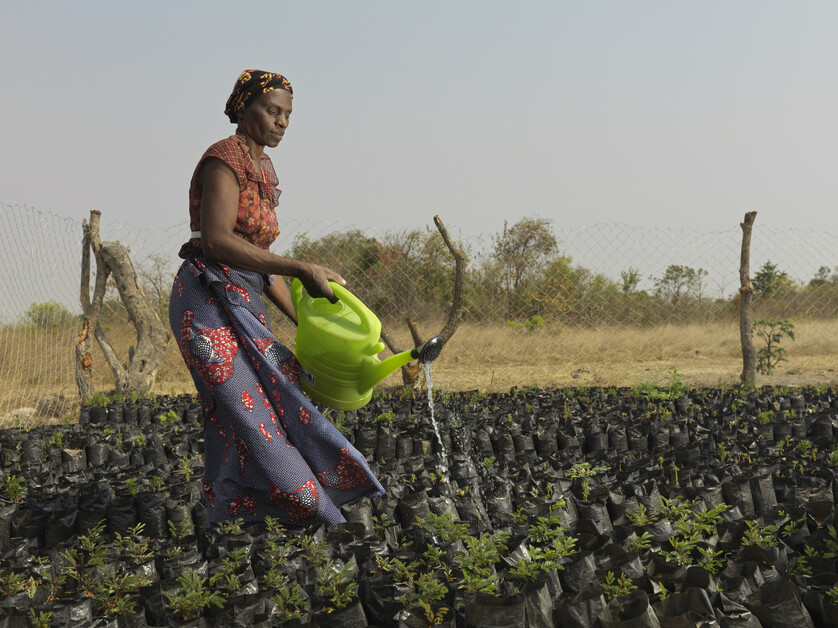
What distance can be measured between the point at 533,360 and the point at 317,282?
6928mm

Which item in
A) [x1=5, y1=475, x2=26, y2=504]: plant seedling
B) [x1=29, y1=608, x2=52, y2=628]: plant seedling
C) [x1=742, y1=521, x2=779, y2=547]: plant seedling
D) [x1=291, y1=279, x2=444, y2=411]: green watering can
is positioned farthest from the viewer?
[x1=5, y1=475, x2=26, y2=504]: plant seedling

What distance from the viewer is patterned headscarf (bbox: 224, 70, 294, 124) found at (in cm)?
229

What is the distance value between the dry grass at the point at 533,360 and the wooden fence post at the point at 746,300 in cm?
40

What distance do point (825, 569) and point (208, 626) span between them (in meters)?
1.65

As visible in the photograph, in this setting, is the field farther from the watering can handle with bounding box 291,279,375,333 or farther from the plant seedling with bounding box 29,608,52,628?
the watering can handle with bounding box 291,279,375,333

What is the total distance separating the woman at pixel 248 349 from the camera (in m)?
2.21

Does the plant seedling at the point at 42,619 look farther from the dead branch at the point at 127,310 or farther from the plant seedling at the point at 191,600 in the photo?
the dead branch at the point at 127,310

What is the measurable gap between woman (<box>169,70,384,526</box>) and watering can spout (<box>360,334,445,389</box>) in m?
0.25

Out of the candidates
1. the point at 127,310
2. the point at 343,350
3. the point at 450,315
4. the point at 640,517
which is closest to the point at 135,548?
the point at 343,350

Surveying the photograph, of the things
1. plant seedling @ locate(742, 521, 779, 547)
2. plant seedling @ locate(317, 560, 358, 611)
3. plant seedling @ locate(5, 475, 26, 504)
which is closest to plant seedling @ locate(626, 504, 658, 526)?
plant seedling @ locate(742, 521, 779, 547)

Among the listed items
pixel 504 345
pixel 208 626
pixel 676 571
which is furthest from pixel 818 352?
pixel 208 626

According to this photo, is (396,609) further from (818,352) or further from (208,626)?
(818,352)

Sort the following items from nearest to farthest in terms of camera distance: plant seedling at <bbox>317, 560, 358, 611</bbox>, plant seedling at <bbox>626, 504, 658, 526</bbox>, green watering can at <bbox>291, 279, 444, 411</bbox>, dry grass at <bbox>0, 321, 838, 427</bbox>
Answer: plant seedling at <bbox>317, 560, 358, 611</bbox>
green watering can at <bbox>291, 279, 444, 411</bbox>
plant seedling at <bbox>626, 504, 658, 526</bbox>
dry grass at <bbox>0, 321, 838, 427</bbox>

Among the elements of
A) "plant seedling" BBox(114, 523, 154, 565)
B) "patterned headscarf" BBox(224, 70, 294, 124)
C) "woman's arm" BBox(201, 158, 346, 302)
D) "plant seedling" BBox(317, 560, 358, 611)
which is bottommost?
"plant seedling" BBox(114, 523, 154, 565)
